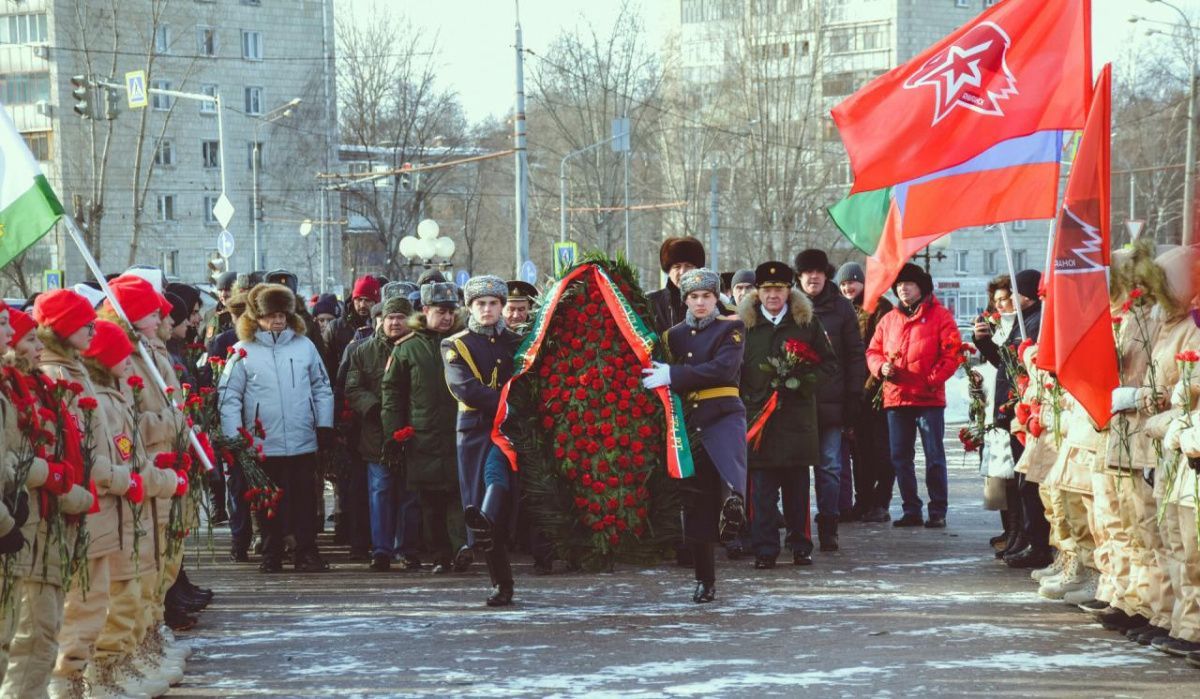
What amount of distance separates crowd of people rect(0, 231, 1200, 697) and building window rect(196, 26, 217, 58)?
55854mm

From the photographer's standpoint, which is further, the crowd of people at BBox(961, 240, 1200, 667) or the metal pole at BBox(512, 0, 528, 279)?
the metal pole at BBox(512, 0, 528, 279)

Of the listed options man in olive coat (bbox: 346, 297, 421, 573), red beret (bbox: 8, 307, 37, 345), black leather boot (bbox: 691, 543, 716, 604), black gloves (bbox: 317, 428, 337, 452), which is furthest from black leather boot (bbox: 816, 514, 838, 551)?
red beret (bbox: 8, 307, 37, 345)

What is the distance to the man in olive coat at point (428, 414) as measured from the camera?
12.1 m

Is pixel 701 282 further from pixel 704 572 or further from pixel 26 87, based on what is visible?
pixel 26 87

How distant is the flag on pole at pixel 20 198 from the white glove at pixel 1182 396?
504cm

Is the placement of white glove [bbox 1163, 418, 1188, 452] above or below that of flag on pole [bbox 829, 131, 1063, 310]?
below

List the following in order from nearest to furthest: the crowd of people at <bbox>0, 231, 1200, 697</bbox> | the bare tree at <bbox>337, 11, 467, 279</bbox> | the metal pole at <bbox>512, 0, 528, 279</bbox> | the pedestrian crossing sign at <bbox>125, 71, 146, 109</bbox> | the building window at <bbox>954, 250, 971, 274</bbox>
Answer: the crowd of people at <bbox>0, 231, 1200, 697</bbox> < the metal pole at <bbox>512, 0, 528, 279</bbox> < the pedestrian crossing sign at <bbox>125, 71, 146, 109</bbox> < the bare tree at <bbox>337, 11, 467, 279</bbox> < the building window at <bbox>954, 250, 971, 274</bbox>

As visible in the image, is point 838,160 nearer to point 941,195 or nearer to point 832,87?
point 832,87

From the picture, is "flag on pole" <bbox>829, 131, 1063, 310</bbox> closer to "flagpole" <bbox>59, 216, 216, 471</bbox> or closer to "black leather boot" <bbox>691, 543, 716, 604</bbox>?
"black leather boot" <bbox>691, 543, 716, 604</bbox>

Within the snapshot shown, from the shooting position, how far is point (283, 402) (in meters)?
12.0

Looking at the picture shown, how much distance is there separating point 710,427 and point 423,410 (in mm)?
2607

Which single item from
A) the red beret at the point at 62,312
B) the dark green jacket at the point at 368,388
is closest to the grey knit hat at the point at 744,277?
the dark green jacket at the point at 368,388

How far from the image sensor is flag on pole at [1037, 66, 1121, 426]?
8.74 meters

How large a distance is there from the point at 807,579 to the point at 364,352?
3.69 metres
